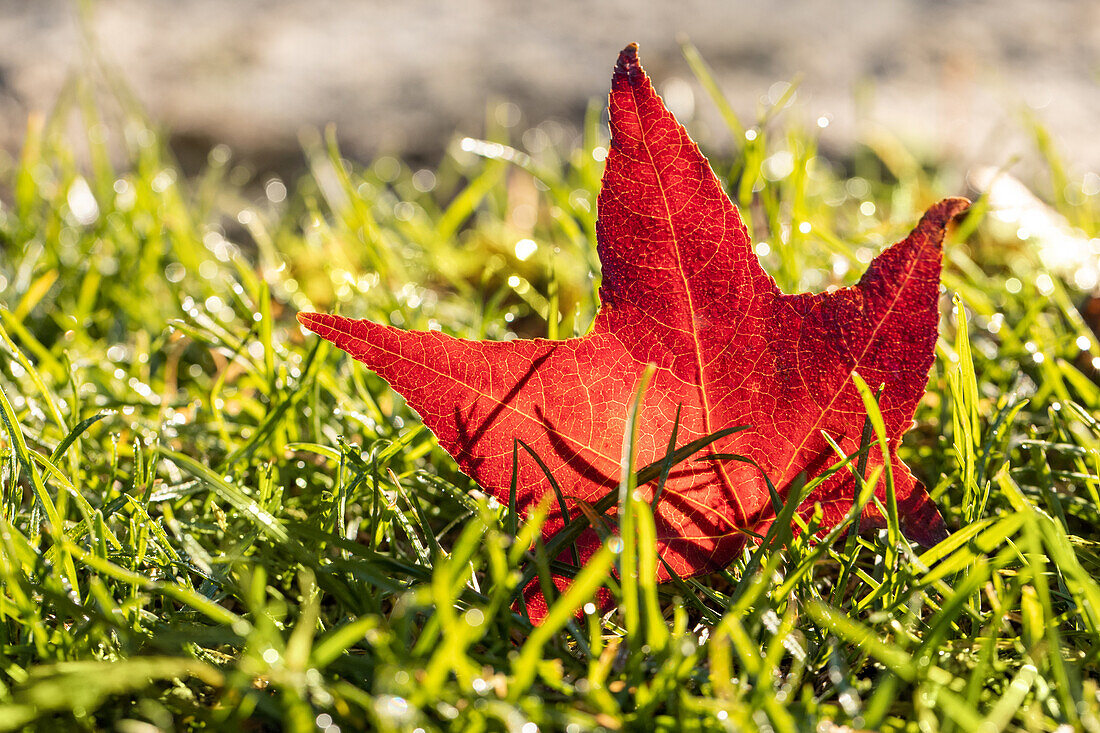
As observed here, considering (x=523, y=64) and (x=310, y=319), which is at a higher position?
(x=523, y=64)

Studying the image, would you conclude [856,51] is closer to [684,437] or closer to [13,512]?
[684,437]

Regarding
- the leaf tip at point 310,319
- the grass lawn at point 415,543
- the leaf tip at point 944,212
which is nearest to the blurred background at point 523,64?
the grass lawn at point 415,543

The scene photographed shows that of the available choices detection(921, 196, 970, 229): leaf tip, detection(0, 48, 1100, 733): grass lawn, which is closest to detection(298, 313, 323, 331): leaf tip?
detection(0, 48, 1100, 733): grass lawn

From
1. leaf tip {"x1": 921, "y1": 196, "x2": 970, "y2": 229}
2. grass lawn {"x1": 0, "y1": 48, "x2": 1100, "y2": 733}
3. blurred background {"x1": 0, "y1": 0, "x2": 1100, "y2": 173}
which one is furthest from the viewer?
blurred background {"x1": 0, "y1": 0, "x2": 1100, "y2": 173}

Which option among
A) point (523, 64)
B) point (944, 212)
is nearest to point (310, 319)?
point (944, 212)

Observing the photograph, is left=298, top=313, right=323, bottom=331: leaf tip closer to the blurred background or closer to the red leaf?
the red leaf

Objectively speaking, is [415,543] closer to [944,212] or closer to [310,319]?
[310,319]

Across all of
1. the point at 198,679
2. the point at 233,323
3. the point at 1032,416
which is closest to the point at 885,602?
the point at 1032,416
